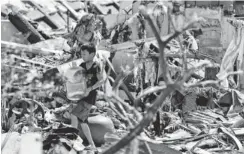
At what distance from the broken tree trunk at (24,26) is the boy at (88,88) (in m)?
7.69

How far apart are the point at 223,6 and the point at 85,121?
1175 centimetres

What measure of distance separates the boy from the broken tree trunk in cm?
769

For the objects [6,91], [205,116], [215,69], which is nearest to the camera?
[6,91]

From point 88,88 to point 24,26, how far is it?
8034 mm

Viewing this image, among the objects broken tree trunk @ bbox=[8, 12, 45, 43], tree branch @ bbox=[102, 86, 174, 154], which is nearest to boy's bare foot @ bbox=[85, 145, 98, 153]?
tree branch @ bbox=[102, 86, 174, 154]

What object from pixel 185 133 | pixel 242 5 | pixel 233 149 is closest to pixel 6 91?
pixel 233 149

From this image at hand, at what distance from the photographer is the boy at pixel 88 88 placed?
6.28 metres

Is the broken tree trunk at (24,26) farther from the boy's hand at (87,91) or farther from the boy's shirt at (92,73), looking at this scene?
the boy's hand at (87,91)

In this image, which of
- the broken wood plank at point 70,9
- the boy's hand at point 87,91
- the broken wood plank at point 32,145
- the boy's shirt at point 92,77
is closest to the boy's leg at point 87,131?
the boy's shirt at point 92,77

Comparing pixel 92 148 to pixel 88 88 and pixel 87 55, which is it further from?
pixel 87 55

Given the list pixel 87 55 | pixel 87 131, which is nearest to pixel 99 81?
pixel 87 55

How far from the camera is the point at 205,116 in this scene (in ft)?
29.9

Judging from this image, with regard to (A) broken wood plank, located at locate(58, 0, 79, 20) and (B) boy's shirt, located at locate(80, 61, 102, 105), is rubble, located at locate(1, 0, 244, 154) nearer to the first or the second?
(B) boy's shirt, located at locate(80, 61, 102, 105)

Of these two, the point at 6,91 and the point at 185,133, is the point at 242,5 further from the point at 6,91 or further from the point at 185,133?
the point at 6,91
